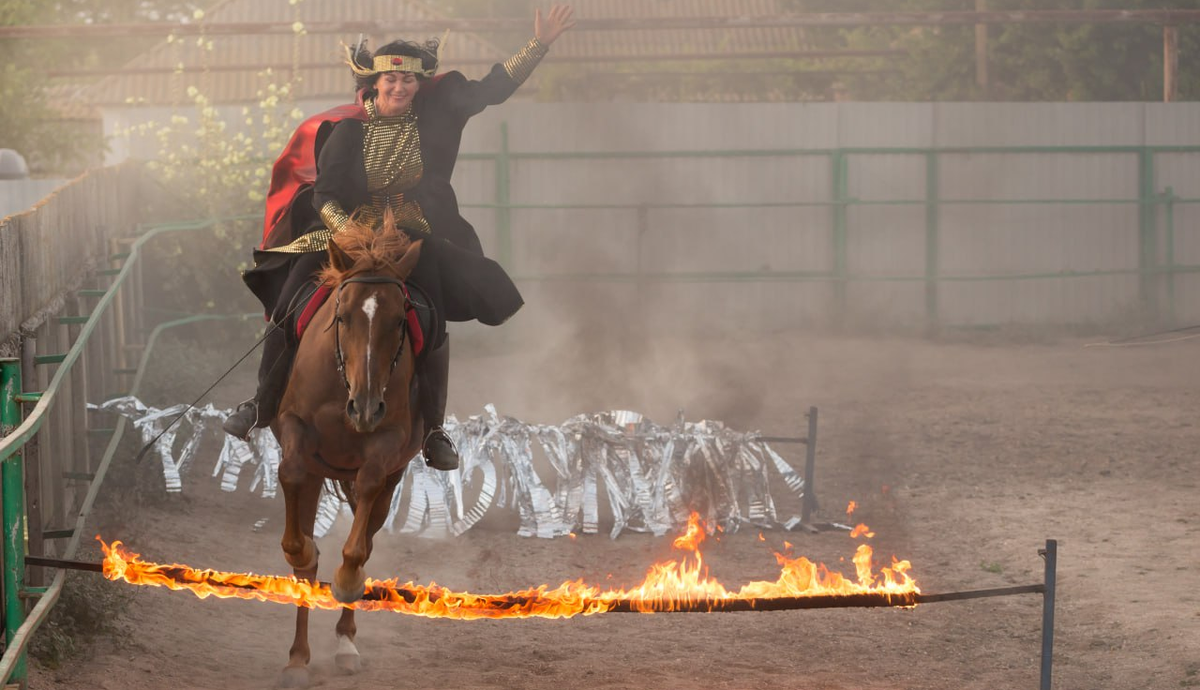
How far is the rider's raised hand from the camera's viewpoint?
714 centimetres

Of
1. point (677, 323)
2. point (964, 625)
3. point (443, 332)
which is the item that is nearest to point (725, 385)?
point (677, 323)

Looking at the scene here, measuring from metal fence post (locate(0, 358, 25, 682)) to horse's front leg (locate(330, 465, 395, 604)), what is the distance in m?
1.36

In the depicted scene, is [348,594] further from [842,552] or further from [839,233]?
[839,233]

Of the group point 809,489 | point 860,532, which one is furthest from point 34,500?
point 860,532

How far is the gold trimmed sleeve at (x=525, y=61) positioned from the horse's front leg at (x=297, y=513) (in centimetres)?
214

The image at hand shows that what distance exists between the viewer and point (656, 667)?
7484 millimetres

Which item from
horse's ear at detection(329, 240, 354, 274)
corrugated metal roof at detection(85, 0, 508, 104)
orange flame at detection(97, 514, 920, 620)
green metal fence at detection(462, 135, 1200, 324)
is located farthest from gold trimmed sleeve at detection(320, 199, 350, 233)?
corrugated metal roof at detection(85, 0, 508, 104)

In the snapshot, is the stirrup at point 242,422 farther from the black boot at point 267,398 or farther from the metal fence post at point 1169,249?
the metal fence post at point 1169,249

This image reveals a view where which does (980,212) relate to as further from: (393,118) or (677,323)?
(393,118)

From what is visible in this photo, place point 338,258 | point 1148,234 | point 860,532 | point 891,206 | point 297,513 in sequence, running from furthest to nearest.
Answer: point 1148,234, point 891,206, point 860,532, point 297,513, point 338,258

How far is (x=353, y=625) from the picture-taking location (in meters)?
7.65

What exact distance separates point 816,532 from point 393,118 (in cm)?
512

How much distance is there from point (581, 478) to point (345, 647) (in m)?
3.43

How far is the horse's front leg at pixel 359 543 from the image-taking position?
597cm
